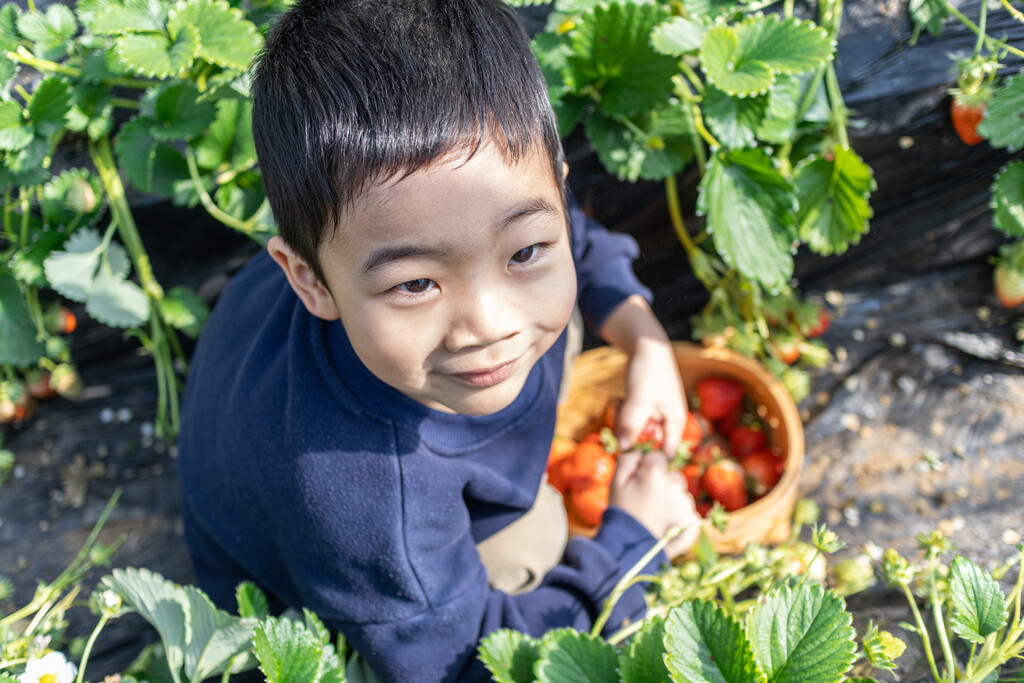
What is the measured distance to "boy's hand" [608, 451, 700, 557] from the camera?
0.99 m

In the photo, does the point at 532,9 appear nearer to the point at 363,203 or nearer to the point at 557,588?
the point at 363,203

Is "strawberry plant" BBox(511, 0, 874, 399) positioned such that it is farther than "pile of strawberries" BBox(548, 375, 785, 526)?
No

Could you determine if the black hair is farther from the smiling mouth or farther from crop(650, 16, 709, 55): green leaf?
crop(650, 16, 709, 55): green leaf

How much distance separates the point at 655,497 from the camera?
3.28 feet

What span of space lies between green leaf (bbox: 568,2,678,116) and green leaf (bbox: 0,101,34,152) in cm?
70

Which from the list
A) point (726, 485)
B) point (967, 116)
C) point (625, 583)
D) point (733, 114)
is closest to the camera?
point (625, 583)

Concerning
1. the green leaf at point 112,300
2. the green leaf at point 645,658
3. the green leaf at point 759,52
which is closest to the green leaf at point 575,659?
the green leaf at point 645,658

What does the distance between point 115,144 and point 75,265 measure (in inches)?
7.4

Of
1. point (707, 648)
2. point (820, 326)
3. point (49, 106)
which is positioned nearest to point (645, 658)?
point (707, 648)

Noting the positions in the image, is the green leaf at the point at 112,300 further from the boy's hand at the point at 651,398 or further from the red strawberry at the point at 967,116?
the red strawberry at the point at 967,116

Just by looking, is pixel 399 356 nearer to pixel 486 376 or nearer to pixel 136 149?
pixel 486 376

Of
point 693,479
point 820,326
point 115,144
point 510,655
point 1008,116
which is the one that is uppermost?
point 115,144

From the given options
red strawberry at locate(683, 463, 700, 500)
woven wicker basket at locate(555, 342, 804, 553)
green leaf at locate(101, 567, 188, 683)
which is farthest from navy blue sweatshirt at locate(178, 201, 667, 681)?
red strawberry at locate(683, 463, 700, 500)

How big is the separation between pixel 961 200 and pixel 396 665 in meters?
1.14
